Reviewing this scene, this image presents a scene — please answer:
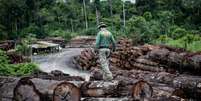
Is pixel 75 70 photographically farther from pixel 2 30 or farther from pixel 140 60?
pixel 2 30

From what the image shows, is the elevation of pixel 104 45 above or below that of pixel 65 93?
above

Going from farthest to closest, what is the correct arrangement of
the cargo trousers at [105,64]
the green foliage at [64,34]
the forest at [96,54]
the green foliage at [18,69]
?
1. the green foliage at [64,34]
2. the green foliage at [18,69]
3. the cargo trousers at [105,64]
4. the forest at [96,54]

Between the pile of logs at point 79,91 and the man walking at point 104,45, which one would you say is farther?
the man walking at point 104,45

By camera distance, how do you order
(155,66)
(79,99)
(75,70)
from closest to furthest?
(79,99), (155,66), (75,70)

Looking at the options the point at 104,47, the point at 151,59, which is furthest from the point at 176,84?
the point at 151,59

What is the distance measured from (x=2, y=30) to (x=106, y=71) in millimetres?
34164

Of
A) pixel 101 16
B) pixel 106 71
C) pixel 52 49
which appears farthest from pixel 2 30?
pixel 106 71

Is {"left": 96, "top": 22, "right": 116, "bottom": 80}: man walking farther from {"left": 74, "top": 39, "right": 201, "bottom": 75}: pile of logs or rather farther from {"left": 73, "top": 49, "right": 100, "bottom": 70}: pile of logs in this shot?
{"left": 73, "top": 49, "right": 100, "bottom": 70}: pile of logs

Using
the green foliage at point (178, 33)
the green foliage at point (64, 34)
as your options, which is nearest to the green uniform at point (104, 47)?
the green foliage at point (178, 33)

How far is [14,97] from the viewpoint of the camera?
12.2 meters

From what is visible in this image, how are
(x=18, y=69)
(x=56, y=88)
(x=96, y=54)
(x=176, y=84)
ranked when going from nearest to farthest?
1. (x=56, y=88)
2. (x=176, y=84)
3. (x=18, y=69)
4. (x=96, y=54)

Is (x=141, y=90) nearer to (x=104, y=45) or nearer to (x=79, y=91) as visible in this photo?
(x=79, y=91)

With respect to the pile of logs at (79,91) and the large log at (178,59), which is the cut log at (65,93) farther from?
the large log at (178,59)

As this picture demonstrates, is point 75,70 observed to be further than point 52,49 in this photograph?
No
